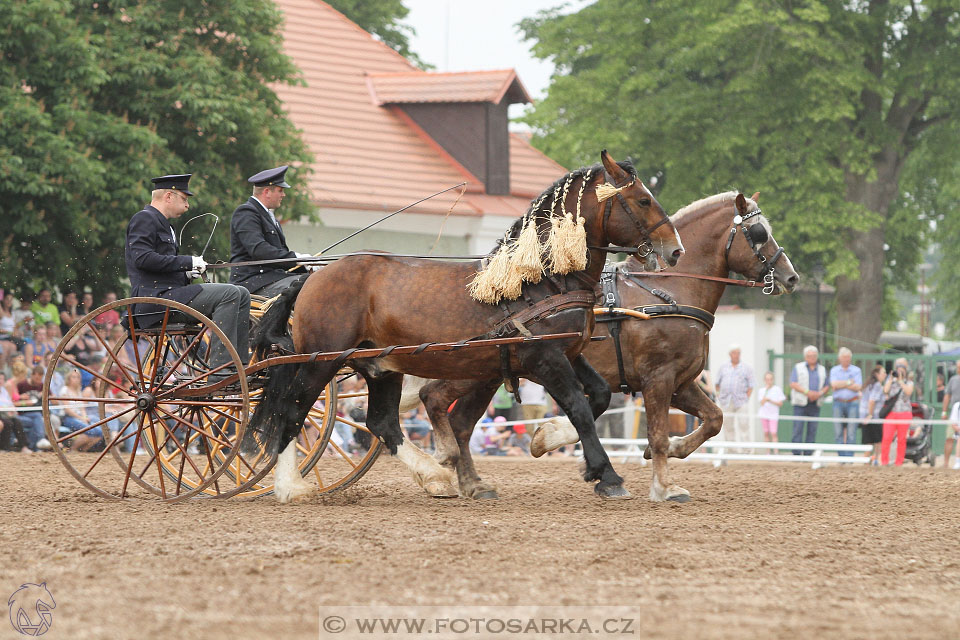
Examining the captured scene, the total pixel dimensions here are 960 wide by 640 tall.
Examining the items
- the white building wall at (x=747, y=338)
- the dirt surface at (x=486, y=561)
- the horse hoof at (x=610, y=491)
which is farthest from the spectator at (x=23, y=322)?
the white building wall at (x=747, y=338)

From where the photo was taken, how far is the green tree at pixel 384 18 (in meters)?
→ 30.6

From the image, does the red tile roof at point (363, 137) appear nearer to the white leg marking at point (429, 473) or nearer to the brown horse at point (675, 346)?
the brown horse at point (675, 346)

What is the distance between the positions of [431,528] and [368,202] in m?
14.4

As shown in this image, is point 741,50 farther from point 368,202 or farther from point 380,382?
point 380,382

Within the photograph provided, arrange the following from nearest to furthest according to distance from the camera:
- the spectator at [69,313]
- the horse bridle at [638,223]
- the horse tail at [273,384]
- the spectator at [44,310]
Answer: the horse bridle at [638,223] → the horse tail at [273,384] → the spectator at [44,310] → the spectator at [69,313]

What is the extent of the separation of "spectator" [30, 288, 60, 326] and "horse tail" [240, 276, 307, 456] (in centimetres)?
745

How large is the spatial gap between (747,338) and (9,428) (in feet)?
37.1

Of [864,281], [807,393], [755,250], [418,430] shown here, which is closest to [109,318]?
[418,430]

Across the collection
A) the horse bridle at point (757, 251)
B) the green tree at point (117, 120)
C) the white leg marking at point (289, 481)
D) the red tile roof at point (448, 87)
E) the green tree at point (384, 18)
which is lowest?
the white leg marking at point (289, 481)

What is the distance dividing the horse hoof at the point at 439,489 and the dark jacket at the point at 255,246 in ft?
5.93

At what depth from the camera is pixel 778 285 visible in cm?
927

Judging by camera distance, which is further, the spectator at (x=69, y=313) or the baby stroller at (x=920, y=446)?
the baby stroller at (x=920, y=446)

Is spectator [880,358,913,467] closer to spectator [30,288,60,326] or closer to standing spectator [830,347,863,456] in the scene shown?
standing spectator [830,347,863,456]

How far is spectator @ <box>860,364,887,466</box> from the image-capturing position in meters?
16.6
